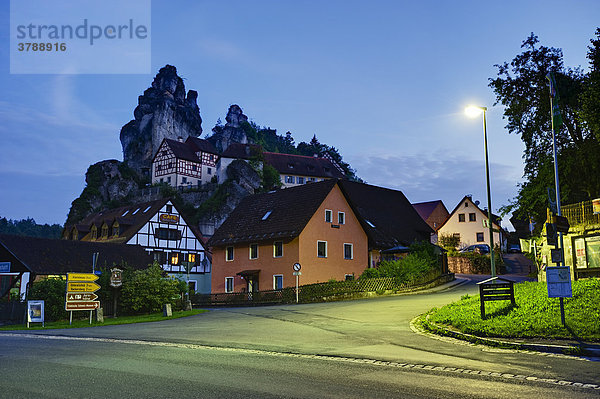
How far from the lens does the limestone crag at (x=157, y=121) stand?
116 meters

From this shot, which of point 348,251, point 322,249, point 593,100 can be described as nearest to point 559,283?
point 593,100

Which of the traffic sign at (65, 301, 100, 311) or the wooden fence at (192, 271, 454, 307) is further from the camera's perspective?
the wooden fence at (192, 271, 454, 307)

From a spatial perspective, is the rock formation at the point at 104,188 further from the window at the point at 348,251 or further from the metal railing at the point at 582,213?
the metal railing at the point at 582,213

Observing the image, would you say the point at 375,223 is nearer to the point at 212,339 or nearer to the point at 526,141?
the point at 526,141

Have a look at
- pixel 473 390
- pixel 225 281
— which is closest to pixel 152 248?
pixel 225 281

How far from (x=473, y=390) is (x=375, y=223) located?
46091 millimetres

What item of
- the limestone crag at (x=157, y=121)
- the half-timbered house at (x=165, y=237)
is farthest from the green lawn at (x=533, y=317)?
the limestone crag at (x=157, y=121)

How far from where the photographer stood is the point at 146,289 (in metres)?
33.6

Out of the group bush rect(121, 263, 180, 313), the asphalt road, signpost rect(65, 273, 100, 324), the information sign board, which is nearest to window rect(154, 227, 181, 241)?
bush rect(121, 263, 180, 313)

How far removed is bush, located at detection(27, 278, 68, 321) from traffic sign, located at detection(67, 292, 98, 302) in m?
4.97

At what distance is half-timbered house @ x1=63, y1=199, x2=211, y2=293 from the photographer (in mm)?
60188

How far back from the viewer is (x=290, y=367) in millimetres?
11008

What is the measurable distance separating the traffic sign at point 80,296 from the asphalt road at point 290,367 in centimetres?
1057

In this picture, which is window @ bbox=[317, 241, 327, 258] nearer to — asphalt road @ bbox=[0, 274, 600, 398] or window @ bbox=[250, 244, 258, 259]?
window @ bbox=[250, 244, 258, 259]
